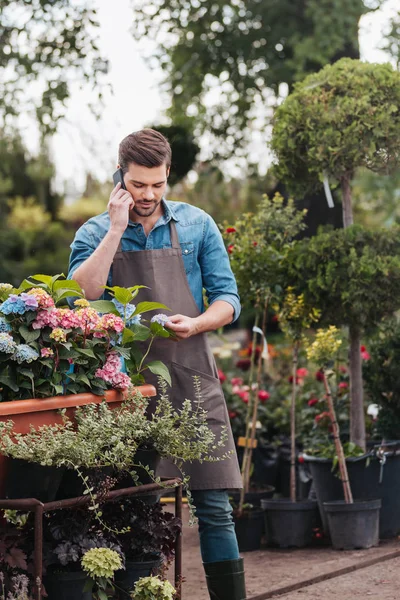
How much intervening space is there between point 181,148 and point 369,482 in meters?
4.35

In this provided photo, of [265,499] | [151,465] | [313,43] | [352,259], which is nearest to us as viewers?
[151,465]

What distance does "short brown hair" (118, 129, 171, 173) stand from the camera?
120 inches

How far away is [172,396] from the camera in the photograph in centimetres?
321

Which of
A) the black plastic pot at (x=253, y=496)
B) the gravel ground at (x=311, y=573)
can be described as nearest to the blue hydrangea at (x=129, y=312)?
the gravel ground at (x=311, y=573)

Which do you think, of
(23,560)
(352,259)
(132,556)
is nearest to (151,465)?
(132,556)

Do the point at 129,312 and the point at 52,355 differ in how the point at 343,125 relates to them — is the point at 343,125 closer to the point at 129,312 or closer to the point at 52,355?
the point at 129,312

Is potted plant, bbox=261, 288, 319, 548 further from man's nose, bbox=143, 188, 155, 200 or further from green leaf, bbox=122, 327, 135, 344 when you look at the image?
green leaf, bbox=122, 327, 135, 344

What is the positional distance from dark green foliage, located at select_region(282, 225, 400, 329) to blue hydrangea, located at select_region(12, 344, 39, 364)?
7.78 feet

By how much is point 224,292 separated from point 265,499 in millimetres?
2111

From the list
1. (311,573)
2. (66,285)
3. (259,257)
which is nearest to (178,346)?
(66,285)

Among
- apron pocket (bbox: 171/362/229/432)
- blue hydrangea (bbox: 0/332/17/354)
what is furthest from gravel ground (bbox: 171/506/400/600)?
blue hydrangea (bbox: 0/332/17/354)

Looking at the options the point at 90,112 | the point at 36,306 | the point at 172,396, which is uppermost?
the point at 90,112

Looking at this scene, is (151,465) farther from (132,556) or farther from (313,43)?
(313,43)

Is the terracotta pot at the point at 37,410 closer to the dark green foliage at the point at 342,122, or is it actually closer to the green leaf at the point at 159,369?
the green leaf at the point at 159,369
